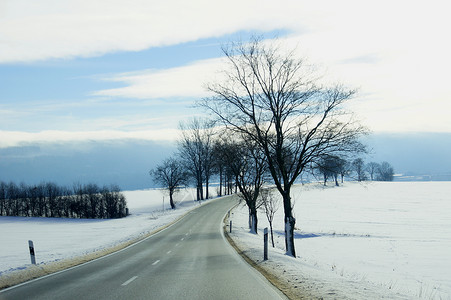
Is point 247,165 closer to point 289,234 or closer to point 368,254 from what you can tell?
point 368,254

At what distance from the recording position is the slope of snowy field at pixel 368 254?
11228 mm

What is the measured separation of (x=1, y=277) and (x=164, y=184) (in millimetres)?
73225

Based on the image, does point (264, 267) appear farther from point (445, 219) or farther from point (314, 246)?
point (445, 219)

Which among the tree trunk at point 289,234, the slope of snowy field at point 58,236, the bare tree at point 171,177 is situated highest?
the bare tree at point 171,177

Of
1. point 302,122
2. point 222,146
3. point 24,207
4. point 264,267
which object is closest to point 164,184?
point 24,207

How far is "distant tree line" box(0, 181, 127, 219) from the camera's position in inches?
3280

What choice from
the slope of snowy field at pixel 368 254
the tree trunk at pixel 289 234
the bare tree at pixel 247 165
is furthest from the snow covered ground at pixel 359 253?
the bare tree at pixel 247 165

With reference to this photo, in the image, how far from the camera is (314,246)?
31.7 m

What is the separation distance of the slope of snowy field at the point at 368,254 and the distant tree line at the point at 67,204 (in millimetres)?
45608

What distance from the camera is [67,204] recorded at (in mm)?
84062

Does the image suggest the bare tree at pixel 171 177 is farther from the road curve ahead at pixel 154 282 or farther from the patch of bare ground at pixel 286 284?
the patch of bare ground at pixel 286 284

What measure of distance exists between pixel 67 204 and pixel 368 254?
73.3 m

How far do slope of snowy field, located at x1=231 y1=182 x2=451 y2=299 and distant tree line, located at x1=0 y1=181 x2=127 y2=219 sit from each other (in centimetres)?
4561

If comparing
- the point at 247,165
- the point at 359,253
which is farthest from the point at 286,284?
the point at 247,165
